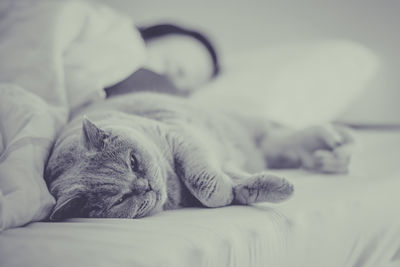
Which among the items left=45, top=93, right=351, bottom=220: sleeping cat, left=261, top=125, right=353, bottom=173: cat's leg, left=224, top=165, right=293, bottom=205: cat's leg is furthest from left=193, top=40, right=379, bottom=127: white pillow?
left=224, top=165, right=293, bottom=205: cat's leg

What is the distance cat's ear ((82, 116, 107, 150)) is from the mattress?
18 centimetres

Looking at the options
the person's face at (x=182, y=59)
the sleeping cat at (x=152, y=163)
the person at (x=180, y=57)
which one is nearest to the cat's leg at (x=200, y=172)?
the sleeping cat at (x=152, y=163)

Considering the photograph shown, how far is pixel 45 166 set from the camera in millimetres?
826

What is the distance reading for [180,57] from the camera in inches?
70.0

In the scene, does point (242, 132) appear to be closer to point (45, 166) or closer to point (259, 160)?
point (259, 160)

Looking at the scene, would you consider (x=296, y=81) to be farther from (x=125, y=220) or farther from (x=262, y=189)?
(x=125, y=220)

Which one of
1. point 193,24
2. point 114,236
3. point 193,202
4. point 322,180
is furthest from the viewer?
point 193,24

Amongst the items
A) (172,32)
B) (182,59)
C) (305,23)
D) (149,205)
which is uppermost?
(305,23)

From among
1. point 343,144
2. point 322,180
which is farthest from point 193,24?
point 322,180

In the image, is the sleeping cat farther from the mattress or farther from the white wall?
the white wall

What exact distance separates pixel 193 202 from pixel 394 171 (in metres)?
0.67

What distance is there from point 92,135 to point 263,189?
1.39 ft

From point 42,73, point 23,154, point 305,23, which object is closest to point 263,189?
point 23,154

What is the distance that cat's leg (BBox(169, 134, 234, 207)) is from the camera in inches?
31.9
